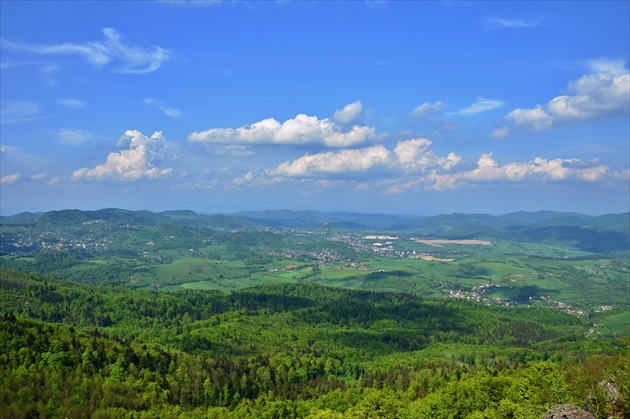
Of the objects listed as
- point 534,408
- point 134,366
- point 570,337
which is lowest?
point 570,337

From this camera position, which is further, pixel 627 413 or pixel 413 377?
pixel 413 377

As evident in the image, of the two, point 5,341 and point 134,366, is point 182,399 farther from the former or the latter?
point 5,341

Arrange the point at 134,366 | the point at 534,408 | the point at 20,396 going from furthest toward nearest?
the point at 134,366 < the point at 20,396 < the point at 534,408

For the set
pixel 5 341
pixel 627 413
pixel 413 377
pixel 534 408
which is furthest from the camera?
pixel 413 377

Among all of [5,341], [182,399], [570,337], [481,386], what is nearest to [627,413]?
[481,386]

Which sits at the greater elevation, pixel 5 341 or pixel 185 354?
pixel 5 341

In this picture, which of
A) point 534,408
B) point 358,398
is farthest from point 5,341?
point 534,408
